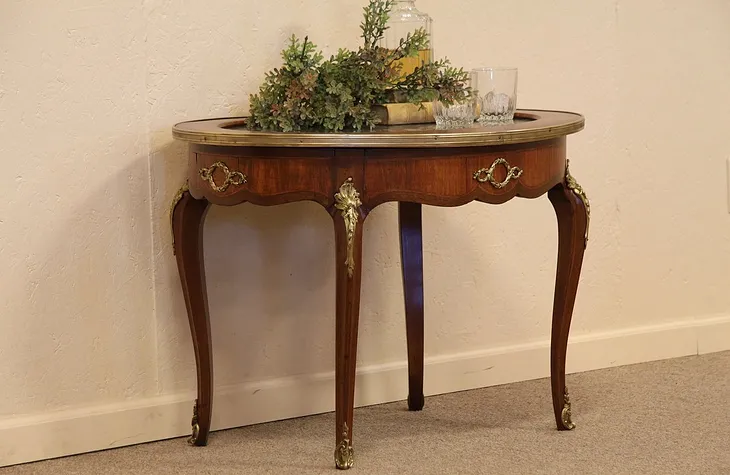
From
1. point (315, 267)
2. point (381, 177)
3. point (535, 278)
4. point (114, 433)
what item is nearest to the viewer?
point (381, 177)

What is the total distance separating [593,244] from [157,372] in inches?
48.7

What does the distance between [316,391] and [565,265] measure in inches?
27.2

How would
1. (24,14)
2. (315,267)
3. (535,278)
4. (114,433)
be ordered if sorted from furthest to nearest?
(535,278) < (315,267) < (114,433) < (24,14)

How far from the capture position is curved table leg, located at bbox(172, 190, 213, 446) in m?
2.10

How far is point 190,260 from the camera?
6.94ft

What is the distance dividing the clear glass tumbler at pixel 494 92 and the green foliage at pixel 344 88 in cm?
3

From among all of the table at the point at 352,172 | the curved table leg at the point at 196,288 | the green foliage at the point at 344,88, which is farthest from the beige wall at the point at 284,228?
the green foliage at the point at 344,88

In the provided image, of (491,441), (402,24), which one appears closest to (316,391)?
(491,441)

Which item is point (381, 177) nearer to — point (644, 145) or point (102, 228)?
point (102, 228)

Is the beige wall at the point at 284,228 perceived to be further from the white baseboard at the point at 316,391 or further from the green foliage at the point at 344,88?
the green foliage at the point at 344,88

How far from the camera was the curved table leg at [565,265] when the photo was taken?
7.03 ft

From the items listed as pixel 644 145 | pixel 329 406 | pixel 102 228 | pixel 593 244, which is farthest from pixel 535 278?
pixel 102 228

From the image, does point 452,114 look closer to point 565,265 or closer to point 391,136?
point 391,136

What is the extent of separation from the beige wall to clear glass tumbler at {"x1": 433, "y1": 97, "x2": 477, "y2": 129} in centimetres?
50
